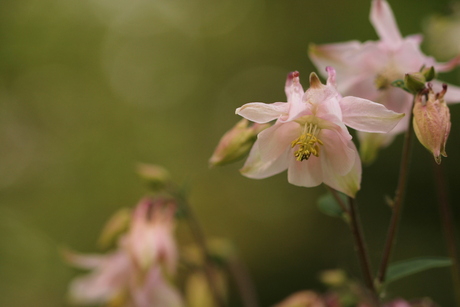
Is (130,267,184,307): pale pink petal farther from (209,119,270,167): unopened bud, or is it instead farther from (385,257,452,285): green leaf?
(385,257,452,285): green leaf

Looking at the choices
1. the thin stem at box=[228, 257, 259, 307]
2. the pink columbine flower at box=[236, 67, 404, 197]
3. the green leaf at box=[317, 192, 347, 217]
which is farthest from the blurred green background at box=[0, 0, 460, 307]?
the pink columbine flower at box=[236, 67, 404, 197]

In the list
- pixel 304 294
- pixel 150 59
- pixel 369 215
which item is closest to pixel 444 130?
pixel 304 294

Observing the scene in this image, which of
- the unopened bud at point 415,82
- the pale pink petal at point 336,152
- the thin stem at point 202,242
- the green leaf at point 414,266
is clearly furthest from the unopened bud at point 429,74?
the thin stem at point 202,242

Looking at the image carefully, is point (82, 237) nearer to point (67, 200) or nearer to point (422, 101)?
point (67, 200)

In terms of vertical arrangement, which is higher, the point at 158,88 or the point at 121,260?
the point at 158,88

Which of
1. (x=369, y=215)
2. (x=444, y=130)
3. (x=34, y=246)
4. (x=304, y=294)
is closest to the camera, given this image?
(x=444, y=130)

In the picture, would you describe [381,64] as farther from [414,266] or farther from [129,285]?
[129,285]

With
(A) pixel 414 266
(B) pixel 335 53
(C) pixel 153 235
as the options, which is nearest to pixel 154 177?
(C) pixel 153 235
